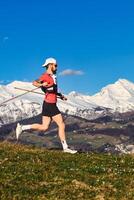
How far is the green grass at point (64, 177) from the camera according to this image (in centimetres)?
1827

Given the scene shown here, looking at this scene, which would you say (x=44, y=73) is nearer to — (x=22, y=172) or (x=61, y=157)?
(x=61, y=157)

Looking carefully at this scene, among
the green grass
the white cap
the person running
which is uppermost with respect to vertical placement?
the white cap

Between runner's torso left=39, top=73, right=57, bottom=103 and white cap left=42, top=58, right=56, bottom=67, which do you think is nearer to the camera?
runner's torso left=39, top=73, right=57, bottom=103

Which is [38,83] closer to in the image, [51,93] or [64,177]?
[51,93]

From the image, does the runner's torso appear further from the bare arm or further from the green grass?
the green grass

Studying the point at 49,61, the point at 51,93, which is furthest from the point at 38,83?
the point at 49,61

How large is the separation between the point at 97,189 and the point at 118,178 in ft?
5.48

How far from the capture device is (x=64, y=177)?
20.5m

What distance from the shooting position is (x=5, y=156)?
25297mm

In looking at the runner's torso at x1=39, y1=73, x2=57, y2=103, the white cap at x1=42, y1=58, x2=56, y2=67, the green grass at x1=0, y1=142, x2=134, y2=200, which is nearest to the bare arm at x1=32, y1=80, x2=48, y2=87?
the runner's torso at x1=39, y1=73, x2=57, y2=103

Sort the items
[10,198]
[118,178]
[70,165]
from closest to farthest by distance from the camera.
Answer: [10,198] → [118,178] → [70,165]

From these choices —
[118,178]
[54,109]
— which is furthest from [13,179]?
[54,109]

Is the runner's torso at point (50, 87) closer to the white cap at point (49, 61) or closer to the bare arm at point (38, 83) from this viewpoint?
the bare arm at point (38, 83)

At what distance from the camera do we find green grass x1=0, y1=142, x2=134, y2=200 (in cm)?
1827
